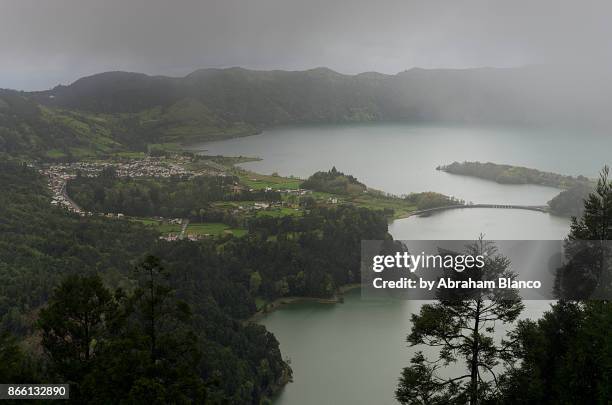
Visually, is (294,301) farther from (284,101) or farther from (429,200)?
(284,101)

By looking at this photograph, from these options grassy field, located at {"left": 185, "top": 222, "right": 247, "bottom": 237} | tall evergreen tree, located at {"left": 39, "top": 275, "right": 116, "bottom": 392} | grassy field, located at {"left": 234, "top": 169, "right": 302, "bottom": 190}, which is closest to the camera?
tall evergreen tree, located at {"left": 39, "top": 275, "right": 116, "bottom": 392}

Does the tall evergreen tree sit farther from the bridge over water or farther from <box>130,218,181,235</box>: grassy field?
the bridge over water

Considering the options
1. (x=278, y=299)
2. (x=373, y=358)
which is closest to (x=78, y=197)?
(x=278, y=299)

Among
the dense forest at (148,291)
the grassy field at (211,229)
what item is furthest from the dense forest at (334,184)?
the grassy field at (211,229)

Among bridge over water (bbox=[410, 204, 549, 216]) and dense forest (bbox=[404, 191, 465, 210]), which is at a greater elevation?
dense forest (bbox=[404, 191, 465, 210])

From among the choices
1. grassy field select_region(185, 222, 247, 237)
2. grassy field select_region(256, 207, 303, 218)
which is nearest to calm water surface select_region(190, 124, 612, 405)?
grassy field select_region(256, 207, 303, 218)

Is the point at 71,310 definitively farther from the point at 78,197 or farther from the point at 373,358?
the point at 78,197

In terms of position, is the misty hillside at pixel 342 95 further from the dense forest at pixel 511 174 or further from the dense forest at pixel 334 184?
the dense forest at pixel 334 184
